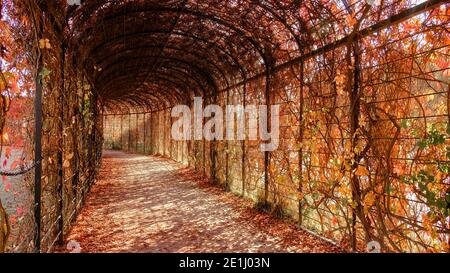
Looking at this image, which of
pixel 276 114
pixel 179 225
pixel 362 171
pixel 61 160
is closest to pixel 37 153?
pixel 61 160

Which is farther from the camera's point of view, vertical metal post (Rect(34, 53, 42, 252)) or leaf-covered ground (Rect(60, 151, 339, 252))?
leaf-covered ground (Rect(60, 151, 339, 252))

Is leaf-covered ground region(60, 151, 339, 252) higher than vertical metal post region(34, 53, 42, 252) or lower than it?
lower

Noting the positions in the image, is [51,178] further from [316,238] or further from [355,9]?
[355,9]

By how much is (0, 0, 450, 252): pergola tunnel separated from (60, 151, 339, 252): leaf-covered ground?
2.0 inches

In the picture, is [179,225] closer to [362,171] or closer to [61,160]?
[61,160]

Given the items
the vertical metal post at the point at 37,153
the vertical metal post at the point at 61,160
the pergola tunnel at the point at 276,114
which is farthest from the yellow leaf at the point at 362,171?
the vertical metal post at the point at 61,160

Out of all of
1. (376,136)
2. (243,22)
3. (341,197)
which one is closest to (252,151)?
(243,22)

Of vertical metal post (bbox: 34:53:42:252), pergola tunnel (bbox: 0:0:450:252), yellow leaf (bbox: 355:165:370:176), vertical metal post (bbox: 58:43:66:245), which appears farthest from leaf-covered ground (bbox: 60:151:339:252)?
vertical metal post (bbox: 34:53:42:252)

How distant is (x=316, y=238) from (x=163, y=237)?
207cm

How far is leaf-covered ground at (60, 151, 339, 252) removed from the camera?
15.0 feet

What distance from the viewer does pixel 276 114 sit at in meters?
6.23

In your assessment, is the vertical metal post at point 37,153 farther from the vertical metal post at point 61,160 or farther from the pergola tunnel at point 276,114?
the vertical metal post at point 61,160

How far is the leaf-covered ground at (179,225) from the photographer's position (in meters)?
4.57

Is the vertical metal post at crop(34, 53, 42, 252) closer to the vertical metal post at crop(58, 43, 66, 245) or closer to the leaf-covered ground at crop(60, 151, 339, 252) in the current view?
the vertical metal post at crop(58, 43, 66, 245)
